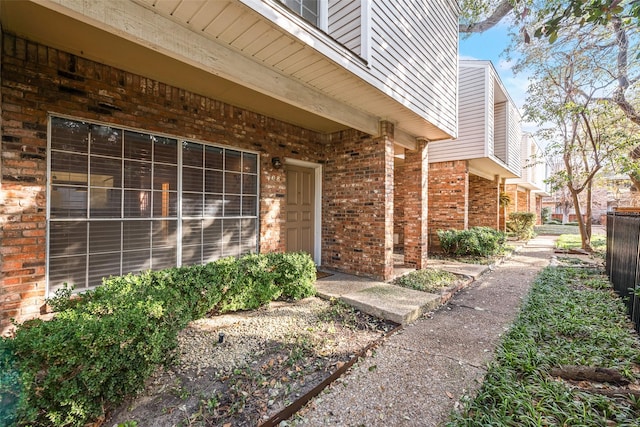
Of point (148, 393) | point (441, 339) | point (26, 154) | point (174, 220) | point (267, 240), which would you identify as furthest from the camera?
point (267, 240)

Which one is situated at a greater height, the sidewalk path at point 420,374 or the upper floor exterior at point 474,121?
the upper floor exterior at point 474,121

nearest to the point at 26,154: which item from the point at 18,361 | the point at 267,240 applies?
the point at 18,361

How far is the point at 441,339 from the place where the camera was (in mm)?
3236

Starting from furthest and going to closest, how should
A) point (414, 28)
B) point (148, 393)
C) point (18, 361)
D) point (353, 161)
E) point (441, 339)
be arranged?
point (353, 161)
point (414, 28)
point (441, 339)
point (148, 393)
point (18, 361)

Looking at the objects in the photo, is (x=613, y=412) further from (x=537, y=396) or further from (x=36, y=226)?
(x=36, y=226)

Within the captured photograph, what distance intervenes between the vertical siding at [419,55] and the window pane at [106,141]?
346 cm

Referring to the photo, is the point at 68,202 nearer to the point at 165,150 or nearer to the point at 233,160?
the point at 165,150

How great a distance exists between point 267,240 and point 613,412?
4.53 m

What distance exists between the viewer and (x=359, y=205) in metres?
5.53

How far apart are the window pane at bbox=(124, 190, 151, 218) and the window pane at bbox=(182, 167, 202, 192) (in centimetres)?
52

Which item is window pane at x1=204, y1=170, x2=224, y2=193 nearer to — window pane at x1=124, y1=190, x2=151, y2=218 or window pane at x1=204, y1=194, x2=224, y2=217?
window pane at x1=204, y1=194, x2=224, y2=217

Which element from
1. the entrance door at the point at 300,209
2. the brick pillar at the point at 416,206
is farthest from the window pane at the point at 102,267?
A: the brick pillar at the point at 416,206

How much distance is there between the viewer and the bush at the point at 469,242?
7.73 metres

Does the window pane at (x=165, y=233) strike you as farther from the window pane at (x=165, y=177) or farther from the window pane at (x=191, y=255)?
the window pane at (x=165, y=177)
